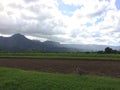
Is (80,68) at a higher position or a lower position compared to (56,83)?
higher

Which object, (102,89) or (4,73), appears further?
(4,73)

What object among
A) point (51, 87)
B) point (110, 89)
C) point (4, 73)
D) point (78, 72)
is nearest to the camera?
point (110, 89)

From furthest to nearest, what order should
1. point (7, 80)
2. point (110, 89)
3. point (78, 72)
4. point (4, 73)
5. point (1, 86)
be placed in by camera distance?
point (4, 73) → point (78, 72) → point (7, 80) → point (1, 86) → point (110, 89)

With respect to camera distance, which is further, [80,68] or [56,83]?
[80,68]

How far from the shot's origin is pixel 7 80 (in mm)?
17922

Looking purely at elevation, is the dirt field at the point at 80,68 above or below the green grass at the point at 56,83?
above

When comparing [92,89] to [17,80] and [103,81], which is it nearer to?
[103,81]

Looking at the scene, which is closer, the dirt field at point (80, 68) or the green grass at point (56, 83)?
the green grass at point (56, 83)

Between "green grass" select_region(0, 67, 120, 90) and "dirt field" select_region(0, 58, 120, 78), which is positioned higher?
"dirt field" select_region(0, 58, 120, 78)

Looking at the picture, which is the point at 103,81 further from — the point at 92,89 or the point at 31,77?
the point at 31,77

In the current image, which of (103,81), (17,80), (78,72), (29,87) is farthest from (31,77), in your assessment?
(103,81)

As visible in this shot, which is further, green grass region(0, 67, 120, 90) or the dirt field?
the dirt field

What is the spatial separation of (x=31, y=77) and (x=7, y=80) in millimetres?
1665

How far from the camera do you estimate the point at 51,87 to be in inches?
609
